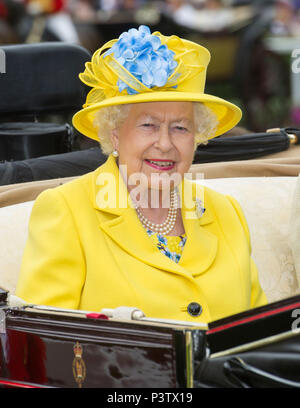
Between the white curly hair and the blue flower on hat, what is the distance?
0.11 m

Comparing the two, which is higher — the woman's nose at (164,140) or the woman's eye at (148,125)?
the woman's eye at (148,125)

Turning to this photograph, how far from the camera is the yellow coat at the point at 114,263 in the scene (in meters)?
2.28

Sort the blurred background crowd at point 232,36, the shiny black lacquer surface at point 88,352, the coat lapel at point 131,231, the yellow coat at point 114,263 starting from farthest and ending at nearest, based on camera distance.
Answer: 1. the blurred background crowd at point 232,36
2. the coat lapel at point 131,231
3. the yellow coat at point 114,263
4. the shiny black lacquer surface at point 88,352

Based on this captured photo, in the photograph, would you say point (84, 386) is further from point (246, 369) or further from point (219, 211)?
point (219, 211)

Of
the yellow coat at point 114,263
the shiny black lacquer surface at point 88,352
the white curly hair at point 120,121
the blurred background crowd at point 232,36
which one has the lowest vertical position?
the shiny black lacquer surface at point 88,352

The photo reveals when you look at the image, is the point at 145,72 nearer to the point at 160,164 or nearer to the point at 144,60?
the point at 144,60

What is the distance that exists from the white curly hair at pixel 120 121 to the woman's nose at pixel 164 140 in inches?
4.4

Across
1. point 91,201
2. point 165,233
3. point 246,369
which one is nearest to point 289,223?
point 165,233

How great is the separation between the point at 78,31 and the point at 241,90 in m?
2.15

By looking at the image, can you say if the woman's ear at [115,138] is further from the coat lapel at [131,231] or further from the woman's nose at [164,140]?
the woman's nose at [164,140]

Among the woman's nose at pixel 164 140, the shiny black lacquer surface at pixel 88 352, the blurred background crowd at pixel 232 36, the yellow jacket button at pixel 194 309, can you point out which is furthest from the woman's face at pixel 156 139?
the blurred background crowd at pixel 232 36

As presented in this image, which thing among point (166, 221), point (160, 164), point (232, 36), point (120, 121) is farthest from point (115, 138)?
point (232, 36)

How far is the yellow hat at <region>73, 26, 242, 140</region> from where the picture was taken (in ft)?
7.60

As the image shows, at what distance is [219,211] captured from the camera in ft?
8.61
